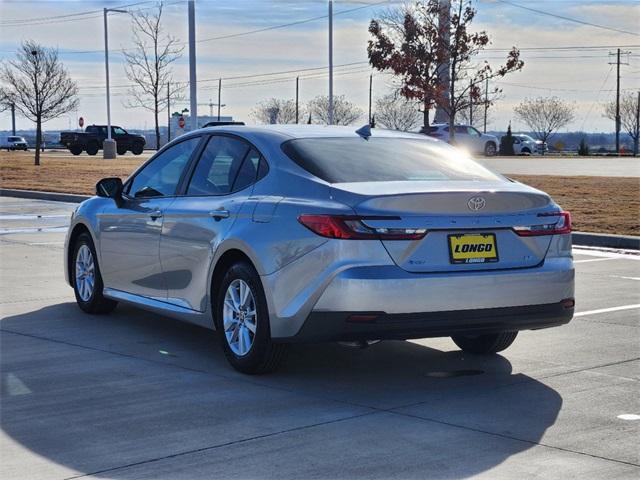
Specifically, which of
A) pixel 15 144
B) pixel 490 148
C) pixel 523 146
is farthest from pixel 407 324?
pixel 15 144

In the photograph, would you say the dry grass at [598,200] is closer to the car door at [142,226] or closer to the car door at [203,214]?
the car door at [142,226]

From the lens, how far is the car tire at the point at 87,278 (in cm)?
901

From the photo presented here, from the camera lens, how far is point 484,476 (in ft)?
15.9

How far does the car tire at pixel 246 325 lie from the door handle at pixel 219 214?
0.36m

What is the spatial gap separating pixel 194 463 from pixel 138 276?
11.1ft

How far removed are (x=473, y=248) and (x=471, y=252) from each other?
0.09ft

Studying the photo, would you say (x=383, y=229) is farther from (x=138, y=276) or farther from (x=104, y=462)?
(x=138, y=276)

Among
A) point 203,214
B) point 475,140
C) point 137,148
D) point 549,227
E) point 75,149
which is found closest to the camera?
point 549,227

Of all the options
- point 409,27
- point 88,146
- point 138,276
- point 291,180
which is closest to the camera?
point 291,180

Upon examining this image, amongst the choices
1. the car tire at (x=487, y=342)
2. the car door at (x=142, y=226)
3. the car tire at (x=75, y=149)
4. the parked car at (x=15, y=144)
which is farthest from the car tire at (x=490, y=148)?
the car tire at (x=487, y=342)

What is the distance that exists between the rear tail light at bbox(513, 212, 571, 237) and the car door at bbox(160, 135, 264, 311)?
170cm

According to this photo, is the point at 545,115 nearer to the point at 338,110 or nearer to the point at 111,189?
the point at 338,110

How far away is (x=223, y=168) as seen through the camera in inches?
296

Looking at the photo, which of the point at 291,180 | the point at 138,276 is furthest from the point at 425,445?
the point at 138,276
